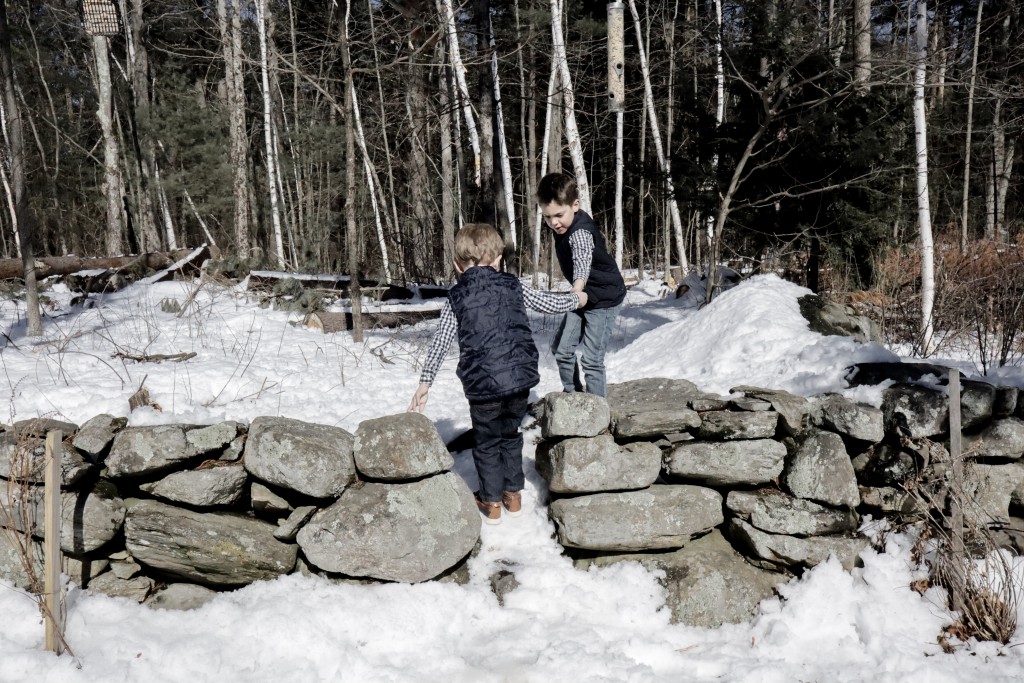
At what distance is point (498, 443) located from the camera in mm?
3529

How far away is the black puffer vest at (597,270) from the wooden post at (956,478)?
1.78 metres

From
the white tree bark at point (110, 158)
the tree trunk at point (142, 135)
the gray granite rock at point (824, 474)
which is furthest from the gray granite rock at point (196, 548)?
the tree trunk at point (142, 135)

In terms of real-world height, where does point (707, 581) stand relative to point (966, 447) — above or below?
below

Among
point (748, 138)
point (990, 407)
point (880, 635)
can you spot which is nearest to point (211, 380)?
point (880, 635)

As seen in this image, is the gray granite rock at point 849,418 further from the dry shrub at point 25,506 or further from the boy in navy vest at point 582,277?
the dry shrub at point 25,506

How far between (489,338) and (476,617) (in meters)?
1.38

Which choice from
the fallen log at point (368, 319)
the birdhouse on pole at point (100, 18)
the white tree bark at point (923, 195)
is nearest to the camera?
the white tree bark at point (923, 195)

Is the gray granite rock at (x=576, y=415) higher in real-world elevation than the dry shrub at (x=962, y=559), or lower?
higher

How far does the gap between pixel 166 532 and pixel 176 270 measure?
722 cm

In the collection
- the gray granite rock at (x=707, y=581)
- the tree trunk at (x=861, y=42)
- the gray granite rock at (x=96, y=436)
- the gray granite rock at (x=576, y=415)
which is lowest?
the gray granite rock at (x=707, y=581)

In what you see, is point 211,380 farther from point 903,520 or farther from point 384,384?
point 903,520

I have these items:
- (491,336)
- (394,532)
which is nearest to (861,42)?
(491,336)

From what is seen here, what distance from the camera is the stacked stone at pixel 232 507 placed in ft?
10.5

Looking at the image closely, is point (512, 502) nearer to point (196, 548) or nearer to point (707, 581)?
point (707, 581)
